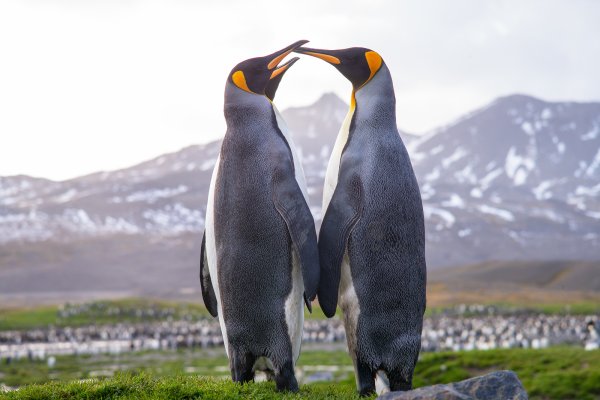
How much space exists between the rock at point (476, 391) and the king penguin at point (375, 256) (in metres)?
1.12

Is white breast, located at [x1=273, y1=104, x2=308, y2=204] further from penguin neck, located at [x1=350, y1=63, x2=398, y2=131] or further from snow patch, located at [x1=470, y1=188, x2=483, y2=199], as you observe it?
snow patch, located at [x1=470, y1=188, x2=483, y2=199]

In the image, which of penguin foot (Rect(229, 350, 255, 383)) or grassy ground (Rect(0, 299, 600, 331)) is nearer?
penguin foot (Rect(229, 350, 255, 383))

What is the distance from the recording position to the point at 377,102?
639 centimetres

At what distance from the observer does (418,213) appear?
20.5 ft

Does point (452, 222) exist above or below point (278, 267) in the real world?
above

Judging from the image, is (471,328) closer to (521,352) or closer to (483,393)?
(521,352)

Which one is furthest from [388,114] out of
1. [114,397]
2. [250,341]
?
[114,397]

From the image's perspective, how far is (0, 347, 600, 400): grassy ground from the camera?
5.22 metres

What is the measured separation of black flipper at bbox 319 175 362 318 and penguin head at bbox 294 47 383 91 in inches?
40.5

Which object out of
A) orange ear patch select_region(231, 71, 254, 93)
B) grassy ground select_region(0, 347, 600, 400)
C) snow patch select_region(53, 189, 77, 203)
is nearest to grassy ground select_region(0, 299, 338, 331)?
grassy ground select_region(0, 347, 600, 400)

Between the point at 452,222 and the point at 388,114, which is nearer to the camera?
the point at 388,114

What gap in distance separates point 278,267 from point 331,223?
0.59 metres

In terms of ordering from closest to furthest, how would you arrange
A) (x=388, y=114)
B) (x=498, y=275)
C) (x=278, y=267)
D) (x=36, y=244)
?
1. (x=278, y=267)
2. (x=388, y=114)
3. (x=498, y=275)
4. (x=36, y=244)

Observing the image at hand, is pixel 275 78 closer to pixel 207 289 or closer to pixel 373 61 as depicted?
pixel 373 61
